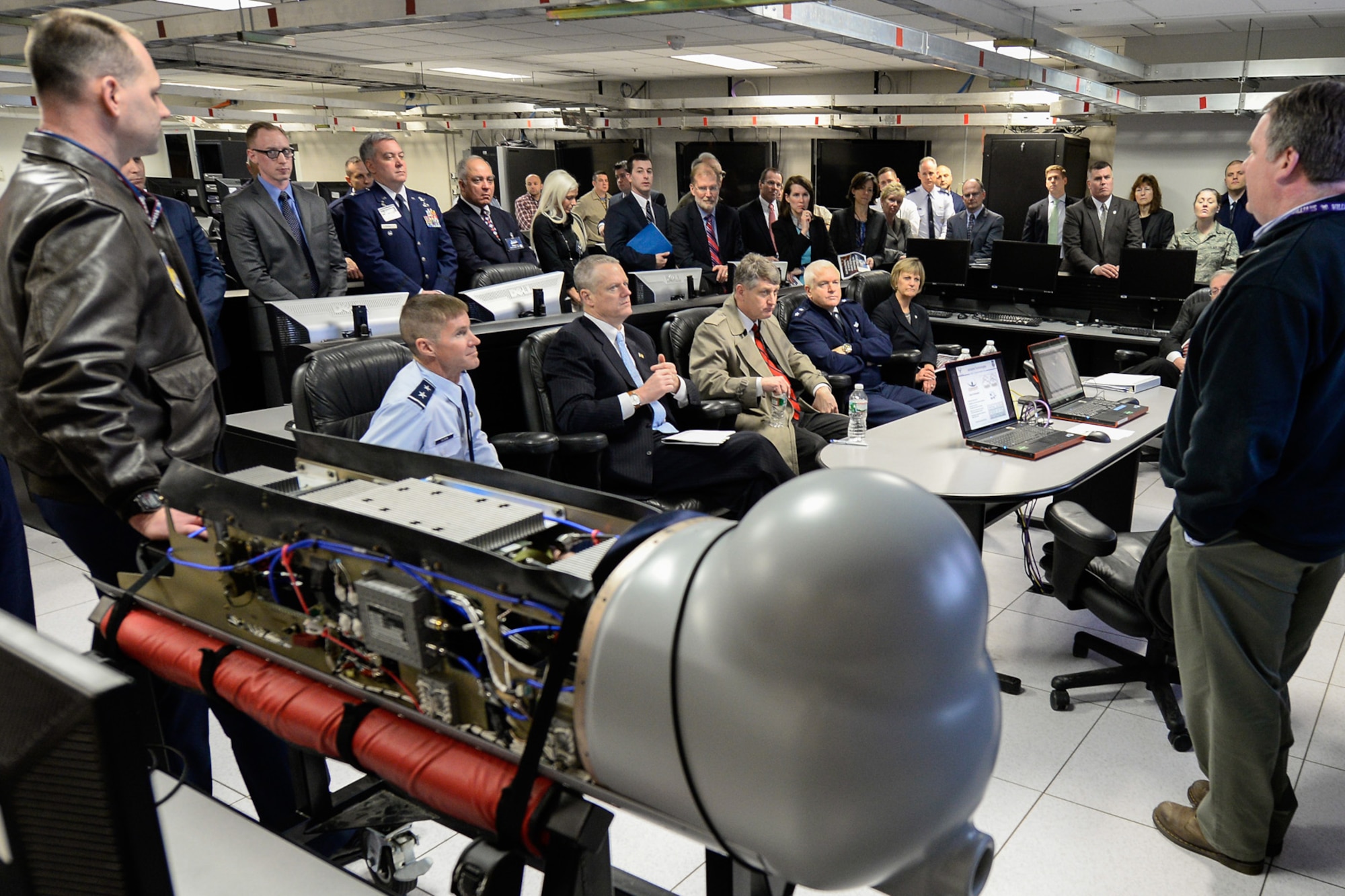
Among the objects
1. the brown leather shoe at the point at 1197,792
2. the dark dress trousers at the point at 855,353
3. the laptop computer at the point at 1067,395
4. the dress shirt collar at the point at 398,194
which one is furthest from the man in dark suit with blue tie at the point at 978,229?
the brown leather shoe at the point at 1197,792

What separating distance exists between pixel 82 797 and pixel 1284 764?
2358 millimetres

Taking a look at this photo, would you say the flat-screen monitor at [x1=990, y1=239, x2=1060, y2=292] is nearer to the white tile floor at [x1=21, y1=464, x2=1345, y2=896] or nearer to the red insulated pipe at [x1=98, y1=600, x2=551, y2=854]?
the white tile floor at [x1=21, y1=464, x2=1345, y2=896]

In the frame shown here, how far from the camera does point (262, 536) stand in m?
1.28

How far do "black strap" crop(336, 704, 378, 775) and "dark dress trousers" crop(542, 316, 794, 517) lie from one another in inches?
84.8

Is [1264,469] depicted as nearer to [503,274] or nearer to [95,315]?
[95,315]

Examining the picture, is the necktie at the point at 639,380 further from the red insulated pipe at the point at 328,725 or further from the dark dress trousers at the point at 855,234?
the dark dress trousers at the point at 855,234

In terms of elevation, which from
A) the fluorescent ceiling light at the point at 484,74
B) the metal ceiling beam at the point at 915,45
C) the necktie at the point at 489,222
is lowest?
the necktie at the point at 489,222

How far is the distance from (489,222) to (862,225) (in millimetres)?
3474

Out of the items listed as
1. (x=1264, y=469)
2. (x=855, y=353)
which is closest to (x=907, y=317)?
(x=855, y=353)

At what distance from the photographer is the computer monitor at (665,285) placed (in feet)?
16.2

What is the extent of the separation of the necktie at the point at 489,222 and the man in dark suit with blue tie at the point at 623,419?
2.38m

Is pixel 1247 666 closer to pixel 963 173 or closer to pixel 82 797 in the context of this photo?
pixel 82 797

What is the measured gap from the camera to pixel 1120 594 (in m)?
2.60

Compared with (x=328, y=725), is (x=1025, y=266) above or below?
above
